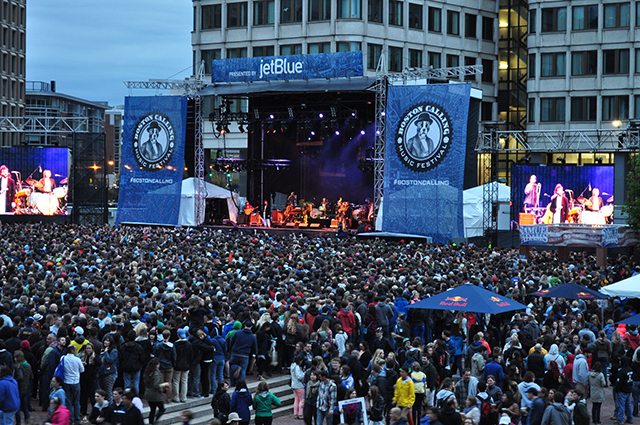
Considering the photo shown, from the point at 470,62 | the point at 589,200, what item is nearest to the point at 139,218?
the point at 589,200

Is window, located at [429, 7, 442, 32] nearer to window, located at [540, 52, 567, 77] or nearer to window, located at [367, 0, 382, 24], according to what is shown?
window, located at [367, 0, 382, 24]

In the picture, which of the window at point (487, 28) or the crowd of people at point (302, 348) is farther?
the window at point (487, 28)

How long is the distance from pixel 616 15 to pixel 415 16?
42.8 ft

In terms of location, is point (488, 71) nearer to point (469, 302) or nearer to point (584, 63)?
point (584, 63)

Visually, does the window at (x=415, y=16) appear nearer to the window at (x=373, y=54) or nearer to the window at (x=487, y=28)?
the window at (x=373, y=54)

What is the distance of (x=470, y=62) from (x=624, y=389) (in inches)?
1806

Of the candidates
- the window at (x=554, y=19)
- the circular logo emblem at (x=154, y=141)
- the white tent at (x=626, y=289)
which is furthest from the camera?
the window at (x=554, y=19)

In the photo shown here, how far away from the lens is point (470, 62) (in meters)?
56.6

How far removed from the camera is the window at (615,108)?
2040 inches

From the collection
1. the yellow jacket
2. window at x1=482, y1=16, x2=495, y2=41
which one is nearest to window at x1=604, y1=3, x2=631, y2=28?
window at x1=482, y1=16, x2=495, y2=41

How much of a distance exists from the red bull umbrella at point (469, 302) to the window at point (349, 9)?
1544 inches

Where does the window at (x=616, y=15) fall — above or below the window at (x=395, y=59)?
above

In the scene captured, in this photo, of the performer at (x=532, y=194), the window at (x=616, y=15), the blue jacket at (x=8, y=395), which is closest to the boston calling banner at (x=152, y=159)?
the performer at (x=532, y=194)

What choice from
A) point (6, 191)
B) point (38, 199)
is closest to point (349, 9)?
point (38, 199)
